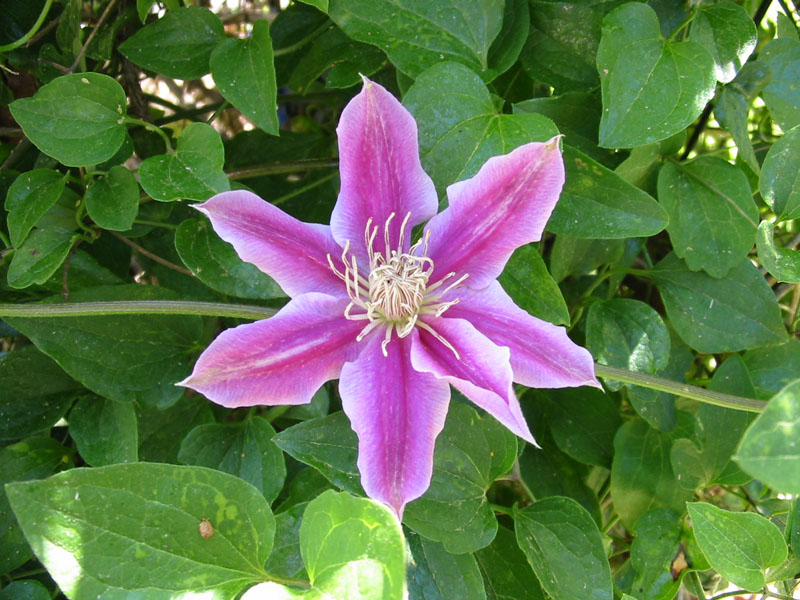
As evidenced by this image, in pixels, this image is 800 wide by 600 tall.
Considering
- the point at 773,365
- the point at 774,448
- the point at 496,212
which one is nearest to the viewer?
the point at 774,448

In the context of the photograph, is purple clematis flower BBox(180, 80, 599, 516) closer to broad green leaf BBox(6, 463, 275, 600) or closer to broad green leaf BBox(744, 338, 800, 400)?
broad green leaf BBox(6, 463, 275, 600)

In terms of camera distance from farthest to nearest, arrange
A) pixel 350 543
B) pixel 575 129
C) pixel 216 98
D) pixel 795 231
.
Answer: pixel 216 98 → pixel 795 231 → pixel 575 129 → pixel 350 543

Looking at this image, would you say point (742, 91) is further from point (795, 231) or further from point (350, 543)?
point (350, 543)

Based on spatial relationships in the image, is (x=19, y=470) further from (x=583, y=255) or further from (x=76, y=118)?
(x=583, y=255)

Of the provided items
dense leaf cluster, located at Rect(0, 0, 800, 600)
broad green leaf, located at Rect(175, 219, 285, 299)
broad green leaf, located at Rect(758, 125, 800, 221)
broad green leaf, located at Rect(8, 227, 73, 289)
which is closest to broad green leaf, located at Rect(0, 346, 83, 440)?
dense leaf cluster, located at Rect(0, 0, 800, 600)

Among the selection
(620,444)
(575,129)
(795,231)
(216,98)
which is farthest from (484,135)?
(216,98)

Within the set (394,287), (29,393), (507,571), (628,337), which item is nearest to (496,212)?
(394,287)

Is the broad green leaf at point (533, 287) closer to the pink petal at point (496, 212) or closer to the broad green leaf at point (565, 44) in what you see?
the pink petal at point (496, 212)
